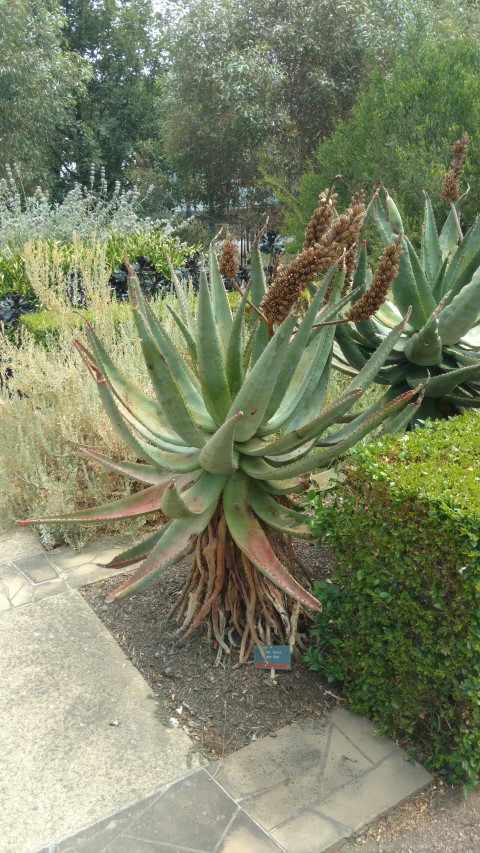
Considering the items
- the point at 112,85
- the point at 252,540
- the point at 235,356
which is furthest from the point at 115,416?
the point at 112,85

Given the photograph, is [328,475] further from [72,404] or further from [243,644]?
[72,404]

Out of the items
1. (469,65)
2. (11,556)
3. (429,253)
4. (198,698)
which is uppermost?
(469,65)

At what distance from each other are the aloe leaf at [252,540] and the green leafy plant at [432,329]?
1026 millimetres

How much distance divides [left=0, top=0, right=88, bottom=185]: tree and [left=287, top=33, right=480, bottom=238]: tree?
1347cm

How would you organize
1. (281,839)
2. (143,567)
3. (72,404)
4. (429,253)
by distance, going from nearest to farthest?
(281,839) < (143,567) < (429,253) < (72,404)

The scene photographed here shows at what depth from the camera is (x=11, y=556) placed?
13.9 ft

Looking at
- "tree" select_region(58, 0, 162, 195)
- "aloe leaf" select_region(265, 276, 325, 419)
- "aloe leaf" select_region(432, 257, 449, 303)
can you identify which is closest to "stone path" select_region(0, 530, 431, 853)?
"aloe leaf" select_region(265, 276, 325, 419)

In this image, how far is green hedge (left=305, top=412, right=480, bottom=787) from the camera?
7.50 ft

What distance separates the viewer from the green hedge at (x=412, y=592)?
2.29 metres

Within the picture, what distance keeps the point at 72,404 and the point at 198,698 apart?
9.42 feet

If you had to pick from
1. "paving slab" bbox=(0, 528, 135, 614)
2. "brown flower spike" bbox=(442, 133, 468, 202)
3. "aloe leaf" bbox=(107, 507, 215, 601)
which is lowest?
"paving slab" bbox=(0, 528, 135, 614)

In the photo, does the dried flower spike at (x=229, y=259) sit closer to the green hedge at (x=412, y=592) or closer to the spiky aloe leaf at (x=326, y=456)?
the spiky aloe leaf at (x=326, y=456)

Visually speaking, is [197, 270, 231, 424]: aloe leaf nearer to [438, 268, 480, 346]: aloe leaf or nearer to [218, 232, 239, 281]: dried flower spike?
[218, 232, 239, 281]: dried flower spike

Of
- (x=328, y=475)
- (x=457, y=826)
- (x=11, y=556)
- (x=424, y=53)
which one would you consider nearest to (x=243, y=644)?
(x=328, y=475)
